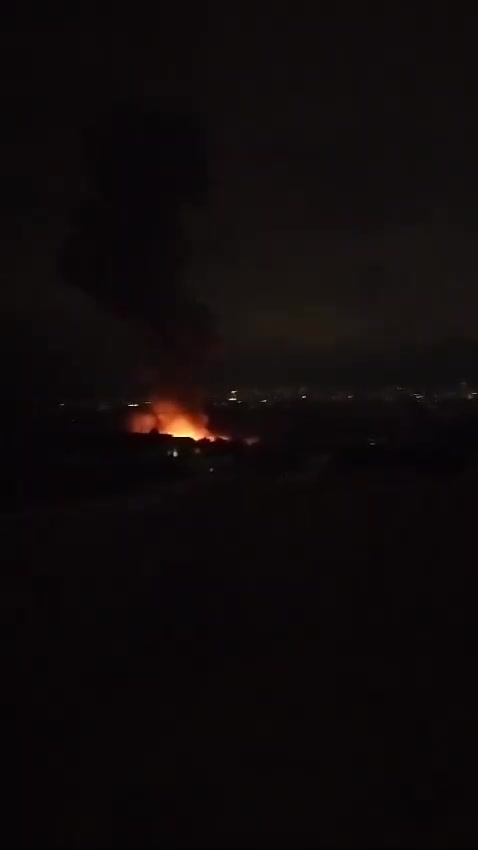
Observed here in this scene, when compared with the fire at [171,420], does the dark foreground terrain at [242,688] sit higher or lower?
lower

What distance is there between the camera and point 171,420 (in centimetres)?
4119

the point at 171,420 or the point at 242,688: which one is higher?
the point at 171,420

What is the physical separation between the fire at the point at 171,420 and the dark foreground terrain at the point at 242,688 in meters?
27.2

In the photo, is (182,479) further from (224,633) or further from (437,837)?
(437,837)

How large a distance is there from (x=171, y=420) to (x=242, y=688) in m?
34.6

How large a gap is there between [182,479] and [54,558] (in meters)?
11.0

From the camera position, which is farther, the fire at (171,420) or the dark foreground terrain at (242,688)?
the fire at (171,420)

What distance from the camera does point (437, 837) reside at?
4.70 metres

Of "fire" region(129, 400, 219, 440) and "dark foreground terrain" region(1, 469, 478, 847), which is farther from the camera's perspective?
"fire" region(129, 400, 219, 440)

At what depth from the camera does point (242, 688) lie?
6.71 meters

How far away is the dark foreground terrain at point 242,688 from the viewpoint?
4914mm

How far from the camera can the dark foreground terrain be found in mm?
4914

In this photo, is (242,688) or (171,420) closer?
(242,688)

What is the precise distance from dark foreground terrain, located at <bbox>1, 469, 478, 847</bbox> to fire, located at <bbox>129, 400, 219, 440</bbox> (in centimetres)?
2721
